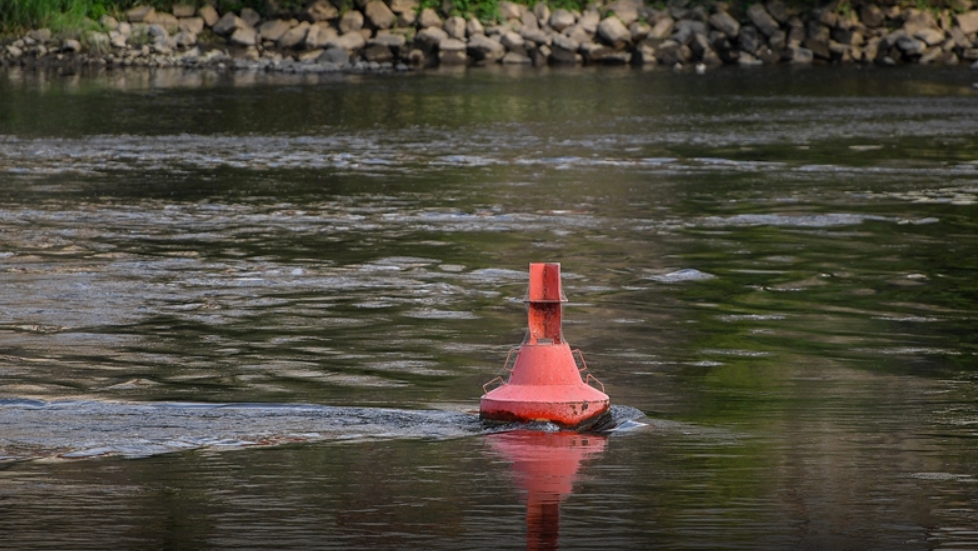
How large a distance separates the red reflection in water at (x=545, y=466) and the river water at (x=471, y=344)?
0.07ft

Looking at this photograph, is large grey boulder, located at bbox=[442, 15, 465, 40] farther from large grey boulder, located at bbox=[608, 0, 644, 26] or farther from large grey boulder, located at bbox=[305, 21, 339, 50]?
large grey boulder, located at bbox=[608, 0, 644, 26]

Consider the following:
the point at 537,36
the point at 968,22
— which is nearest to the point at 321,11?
the point at 537,36

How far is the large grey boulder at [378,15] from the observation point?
188 ft

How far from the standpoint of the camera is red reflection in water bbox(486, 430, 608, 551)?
659cm

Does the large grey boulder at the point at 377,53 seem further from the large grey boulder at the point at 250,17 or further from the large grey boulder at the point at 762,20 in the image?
the large grey boulder at the point at 762,20

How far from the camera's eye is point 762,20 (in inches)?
2320

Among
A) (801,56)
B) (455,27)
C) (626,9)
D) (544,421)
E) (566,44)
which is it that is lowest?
(801,56)

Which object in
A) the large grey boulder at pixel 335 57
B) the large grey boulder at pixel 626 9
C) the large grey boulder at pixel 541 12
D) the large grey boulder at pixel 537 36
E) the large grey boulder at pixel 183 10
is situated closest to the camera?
the large grey boulder at pixel 335 57

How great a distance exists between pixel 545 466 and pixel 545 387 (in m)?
0.79

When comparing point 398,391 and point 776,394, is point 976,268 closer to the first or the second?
point 776,394

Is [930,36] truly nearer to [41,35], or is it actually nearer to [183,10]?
[183,10]

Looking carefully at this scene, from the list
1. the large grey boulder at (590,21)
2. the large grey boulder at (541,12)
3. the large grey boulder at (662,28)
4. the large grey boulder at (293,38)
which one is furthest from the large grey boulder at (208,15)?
the large grey boulder at (662,28)

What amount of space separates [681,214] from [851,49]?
42.0 m

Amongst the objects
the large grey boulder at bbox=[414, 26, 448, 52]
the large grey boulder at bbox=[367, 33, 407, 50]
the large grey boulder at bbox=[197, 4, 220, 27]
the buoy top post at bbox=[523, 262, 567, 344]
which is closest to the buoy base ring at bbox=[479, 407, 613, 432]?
the buoy top post at bbox=[523, 262, 567, 344]
